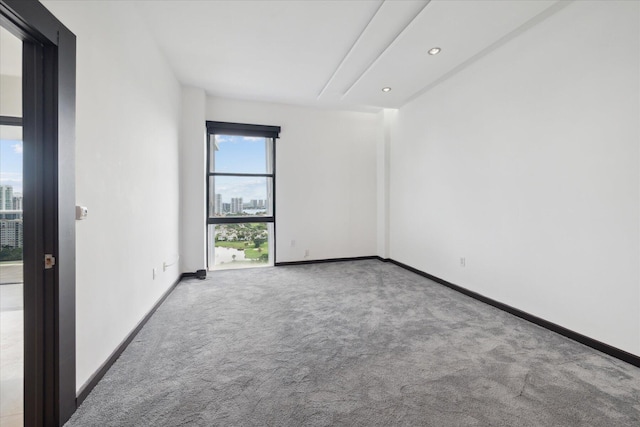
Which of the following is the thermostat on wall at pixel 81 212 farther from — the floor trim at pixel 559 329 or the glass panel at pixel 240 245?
the floor trim at pixel 559 329

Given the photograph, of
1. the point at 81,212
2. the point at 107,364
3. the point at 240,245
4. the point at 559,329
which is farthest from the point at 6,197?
A: the point at 559,329

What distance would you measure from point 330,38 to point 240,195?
2986 mm

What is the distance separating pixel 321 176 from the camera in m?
5.26

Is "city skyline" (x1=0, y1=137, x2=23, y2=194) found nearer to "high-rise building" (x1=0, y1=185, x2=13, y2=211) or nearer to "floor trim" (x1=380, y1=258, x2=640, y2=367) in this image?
"high-rise building" (x1=0, y1=185, x2=13, y2=211)

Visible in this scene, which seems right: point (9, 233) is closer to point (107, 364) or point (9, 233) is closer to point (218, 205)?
point (107, 364)

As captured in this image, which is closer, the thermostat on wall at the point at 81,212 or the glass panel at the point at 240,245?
the thermostat on wall at the point at 81,212

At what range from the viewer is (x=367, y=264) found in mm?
5121

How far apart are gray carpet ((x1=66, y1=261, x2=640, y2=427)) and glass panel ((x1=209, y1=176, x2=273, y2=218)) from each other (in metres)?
2.07

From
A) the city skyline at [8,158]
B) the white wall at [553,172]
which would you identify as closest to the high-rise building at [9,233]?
the city skyline at [8,158]

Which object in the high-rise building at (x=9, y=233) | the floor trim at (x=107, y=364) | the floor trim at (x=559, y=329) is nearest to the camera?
the floor trim at (x=107, y=364)

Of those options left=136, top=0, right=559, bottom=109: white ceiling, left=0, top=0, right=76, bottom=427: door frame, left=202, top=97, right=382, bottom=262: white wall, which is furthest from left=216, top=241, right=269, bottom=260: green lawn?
left=0, top=0, right=76, bottom=427: door frame

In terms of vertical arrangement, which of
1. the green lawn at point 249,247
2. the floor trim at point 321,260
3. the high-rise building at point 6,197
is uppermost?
the high-rise building at point 6,197

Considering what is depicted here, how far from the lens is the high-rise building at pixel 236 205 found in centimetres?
489

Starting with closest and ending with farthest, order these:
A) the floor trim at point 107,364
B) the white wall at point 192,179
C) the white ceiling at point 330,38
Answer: the floor trim at point 107,364, the white ceiling at point 330,38, the white wall at point 192,179
